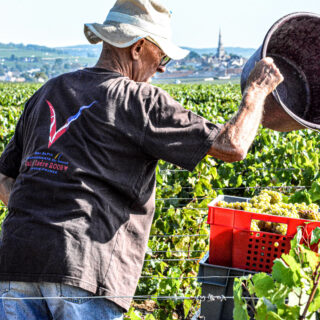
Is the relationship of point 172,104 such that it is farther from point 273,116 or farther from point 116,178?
point 273,116

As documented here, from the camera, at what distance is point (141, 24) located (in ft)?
6.47

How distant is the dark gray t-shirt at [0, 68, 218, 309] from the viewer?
1.79 metres

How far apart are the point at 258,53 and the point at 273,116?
285 mm

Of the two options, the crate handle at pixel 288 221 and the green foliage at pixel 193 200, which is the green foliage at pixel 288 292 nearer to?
the crate handle at pixel 288 221

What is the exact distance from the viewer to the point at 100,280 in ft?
5.93

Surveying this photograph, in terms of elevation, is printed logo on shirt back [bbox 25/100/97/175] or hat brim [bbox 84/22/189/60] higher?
hat brim [bbox 84/22/189/60]

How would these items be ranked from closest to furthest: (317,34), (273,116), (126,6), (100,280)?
(100,280) → (126,6) → (273,116) → (317,34)

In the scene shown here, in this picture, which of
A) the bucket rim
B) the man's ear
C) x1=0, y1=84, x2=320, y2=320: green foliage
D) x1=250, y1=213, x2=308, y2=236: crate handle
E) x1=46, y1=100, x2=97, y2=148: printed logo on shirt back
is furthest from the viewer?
x1=0, y1=84, x2=320, y2=320: green foliage

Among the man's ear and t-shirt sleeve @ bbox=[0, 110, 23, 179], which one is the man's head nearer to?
the man's ear

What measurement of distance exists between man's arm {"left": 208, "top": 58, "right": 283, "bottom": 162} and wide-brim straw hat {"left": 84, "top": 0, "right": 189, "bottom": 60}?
1.14 ft

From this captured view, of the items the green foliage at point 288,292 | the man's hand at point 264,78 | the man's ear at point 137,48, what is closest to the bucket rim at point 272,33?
the man's hand at point 264,78

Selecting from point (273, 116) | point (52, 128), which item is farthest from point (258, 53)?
point (52, 128)

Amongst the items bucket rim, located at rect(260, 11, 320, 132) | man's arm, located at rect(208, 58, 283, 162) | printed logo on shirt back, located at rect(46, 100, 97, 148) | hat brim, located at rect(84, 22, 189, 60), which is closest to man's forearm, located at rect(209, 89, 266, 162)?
man's arm, located at rect(208, 58, 283, 162)

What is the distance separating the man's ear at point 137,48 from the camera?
201cm
